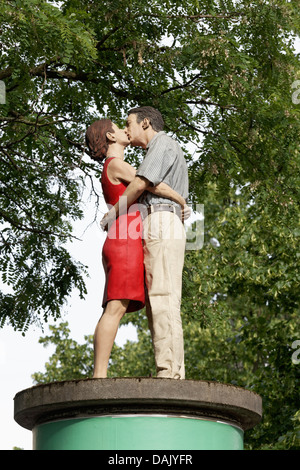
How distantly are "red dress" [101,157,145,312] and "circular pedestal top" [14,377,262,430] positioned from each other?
0.75 meters

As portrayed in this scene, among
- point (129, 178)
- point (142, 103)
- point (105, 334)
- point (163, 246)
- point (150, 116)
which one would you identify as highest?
point (142, 103)

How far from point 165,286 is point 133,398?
35.4 inches

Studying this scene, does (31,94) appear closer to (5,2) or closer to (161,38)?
(161,38)

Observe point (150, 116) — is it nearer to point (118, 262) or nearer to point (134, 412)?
point (118, 262)

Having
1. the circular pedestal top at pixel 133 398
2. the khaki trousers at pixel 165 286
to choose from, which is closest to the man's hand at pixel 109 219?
the khaki trousers at pixel 165 286

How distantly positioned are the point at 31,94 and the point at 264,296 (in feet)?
22.0

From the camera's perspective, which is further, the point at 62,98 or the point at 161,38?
the point at 62,98

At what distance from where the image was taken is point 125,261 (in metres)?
5.53

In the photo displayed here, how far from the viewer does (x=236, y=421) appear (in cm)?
545

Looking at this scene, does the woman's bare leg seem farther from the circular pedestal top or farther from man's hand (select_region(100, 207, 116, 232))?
man's hand (select_region(100, 207, 116, 232))

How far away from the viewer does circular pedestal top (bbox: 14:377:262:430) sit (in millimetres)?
4883

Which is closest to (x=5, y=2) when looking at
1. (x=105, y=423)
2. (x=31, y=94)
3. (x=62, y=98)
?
(x=31, y=94)

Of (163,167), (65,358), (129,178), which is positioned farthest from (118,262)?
(65,358)
